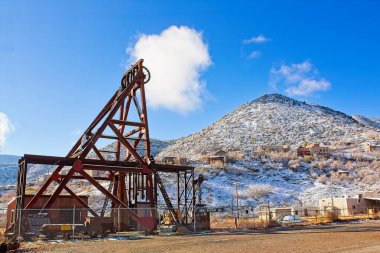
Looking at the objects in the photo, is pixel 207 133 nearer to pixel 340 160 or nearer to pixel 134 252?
pixel 340 160

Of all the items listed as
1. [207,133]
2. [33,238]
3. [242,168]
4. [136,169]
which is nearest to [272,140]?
[207,133]

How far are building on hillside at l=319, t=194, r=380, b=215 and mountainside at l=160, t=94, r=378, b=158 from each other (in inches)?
1720

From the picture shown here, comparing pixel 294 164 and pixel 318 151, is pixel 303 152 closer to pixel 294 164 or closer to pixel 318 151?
pixel 318 151

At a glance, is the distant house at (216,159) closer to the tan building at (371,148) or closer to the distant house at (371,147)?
the tan building at (371,148)

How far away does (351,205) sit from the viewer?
54969mm

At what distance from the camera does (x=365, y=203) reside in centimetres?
5706

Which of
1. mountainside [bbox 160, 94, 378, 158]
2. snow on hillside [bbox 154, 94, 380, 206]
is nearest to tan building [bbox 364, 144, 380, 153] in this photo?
snow on hillside [bbox 154, 94, 380, 206]

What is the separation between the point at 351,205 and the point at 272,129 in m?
67.2

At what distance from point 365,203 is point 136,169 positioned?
39.1m

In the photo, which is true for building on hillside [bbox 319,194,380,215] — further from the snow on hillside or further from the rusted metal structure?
the rusted metal structure

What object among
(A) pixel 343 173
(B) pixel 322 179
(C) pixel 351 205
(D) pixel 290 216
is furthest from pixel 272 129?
(D) pixel 290 216

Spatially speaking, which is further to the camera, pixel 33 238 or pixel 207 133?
pixel 207 133

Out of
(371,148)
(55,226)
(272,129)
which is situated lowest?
(55,226)

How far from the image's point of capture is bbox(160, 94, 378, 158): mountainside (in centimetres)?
10869
